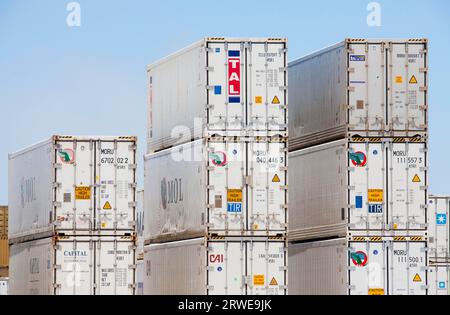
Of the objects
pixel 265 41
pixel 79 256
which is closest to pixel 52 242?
pixel 79 256

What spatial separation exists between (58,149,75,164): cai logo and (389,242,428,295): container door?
10.2 m

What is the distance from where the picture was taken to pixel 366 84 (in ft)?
133

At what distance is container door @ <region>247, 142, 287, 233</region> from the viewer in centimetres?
3953

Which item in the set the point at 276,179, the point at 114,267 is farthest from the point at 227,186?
the point at 114,267

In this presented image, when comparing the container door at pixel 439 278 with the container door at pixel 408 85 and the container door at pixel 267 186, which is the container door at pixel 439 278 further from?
the container door at pixel 267 186

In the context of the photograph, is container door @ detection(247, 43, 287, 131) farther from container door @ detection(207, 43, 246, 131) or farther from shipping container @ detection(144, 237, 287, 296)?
shipping container @ detection(144, 237, 287, 296)

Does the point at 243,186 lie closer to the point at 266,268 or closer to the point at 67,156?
the point at 266,268

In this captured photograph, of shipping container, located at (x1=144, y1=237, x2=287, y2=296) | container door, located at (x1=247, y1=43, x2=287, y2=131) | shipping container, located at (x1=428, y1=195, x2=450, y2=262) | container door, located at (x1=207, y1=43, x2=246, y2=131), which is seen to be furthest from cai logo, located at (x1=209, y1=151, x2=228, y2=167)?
shipping container, located at (x1=428, y1=195, x2=450, y2=262)

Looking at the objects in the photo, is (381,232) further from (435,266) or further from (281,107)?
(435,266)

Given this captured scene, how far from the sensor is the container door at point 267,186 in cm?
3953

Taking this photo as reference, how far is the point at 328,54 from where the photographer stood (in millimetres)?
42094

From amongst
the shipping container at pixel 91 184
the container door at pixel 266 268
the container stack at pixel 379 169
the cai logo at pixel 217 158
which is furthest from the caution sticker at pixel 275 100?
the shipping container at pixel 91 184

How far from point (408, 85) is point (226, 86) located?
537 cm
